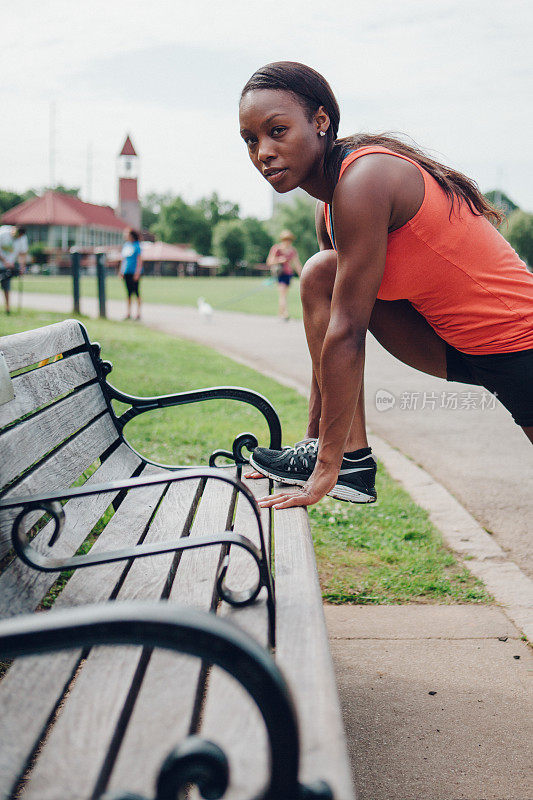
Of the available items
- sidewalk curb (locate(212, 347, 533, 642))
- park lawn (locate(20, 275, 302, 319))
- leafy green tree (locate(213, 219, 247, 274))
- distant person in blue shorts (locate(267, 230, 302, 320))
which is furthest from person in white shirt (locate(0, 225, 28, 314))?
leafy green tree (locate(213, 219, 247, 274))

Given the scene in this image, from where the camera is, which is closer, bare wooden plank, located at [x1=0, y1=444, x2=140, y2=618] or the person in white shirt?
bare wooden plank, located at [x1=0, y1=444, x2=140, y2=618]

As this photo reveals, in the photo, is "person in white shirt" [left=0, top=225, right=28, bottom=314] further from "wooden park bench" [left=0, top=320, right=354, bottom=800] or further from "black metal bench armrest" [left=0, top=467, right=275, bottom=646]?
"black metal bench armrest" [left=0, top=467, right=275, bottom=646]

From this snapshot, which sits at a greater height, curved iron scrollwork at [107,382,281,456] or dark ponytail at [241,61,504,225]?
dark ponytail at [241,61,504,225]

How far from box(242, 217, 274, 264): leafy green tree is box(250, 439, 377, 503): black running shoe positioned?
101 m

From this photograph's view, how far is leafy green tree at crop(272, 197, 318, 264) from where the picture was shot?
73500mm

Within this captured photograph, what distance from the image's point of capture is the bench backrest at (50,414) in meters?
2.02

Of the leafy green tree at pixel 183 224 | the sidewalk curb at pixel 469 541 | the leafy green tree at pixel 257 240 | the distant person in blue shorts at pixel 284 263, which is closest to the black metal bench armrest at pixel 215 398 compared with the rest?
the sidewalk curb at pixel 469 541

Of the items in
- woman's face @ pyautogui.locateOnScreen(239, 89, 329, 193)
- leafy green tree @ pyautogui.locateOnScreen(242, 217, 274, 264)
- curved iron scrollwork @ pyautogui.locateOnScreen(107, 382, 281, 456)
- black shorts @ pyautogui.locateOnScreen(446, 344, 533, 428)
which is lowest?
leafy green tree @ pyautogui.locateOnScreen(242, 217, 274, 264)

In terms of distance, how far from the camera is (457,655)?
268 cm

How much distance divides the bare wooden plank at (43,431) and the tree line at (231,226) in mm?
63659

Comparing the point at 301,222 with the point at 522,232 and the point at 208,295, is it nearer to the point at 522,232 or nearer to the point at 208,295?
the point at 522,232

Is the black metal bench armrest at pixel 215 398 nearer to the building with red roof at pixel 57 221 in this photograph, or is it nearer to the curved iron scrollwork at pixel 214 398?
the curved iron scrollwork at pixel 214 398

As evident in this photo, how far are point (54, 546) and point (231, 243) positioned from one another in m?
91.5

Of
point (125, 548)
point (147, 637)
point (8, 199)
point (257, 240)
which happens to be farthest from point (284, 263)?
point (8, 199)
